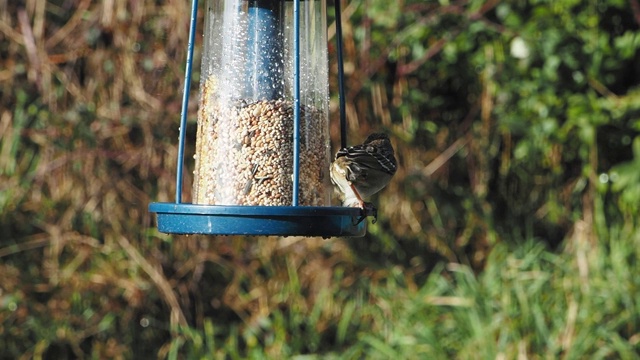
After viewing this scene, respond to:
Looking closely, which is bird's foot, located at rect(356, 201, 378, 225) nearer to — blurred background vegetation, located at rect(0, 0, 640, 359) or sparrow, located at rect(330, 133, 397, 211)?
sparrow, located at rect(330, 133, 397, 211)

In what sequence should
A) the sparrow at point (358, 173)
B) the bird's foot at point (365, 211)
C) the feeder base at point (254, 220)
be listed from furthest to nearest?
the sparrow at point (358, 173)
the bird's foot at point (365, 211)
the feeder base at point (254, 220)

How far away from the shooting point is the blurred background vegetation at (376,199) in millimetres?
6543

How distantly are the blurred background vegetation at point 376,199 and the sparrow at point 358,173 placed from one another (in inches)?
101

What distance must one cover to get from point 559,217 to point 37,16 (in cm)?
366

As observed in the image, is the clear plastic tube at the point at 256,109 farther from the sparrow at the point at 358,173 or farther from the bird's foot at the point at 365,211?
the bird's foot at the point at 365,211

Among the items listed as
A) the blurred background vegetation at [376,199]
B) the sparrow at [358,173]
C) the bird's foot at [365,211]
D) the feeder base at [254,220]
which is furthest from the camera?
the blurred background vegetation at [376,199]

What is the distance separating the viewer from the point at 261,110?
354cm

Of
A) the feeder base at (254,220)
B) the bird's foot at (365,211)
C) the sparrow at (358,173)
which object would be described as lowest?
the feeder base at (254,220)

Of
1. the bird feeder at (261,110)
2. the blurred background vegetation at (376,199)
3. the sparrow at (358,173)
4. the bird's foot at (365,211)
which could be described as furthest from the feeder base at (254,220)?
the blurred background vegetation at (376,199)

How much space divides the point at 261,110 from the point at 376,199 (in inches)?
136

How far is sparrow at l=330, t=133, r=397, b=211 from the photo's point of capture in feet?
12.1

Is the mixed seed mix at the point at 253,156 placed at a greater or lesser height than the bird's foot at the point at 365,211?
greater

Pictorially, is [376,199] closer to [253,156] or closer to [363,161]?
[363,161]

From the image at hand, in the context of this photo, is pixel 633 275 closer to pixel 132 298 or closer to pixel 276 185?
pixel 132 298
